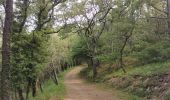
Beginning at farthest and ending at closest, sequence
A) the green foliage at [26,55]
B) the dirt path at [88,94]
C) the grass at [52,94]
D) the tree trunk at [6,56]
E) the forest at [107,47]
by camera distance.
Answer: the green foliage at [26,55] < the dirt path at [88,94] < the forest at [107,47] < the grass at [52,94] < the tree trunk at [6,56]

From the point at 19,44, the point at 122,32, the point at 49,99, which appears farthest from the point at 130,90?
the point at 122,32

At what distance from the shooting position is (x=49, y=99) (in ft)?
60.1

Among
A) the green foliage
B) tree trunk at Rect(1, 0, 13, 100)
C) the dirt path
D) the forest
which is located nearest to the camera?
tree trunk at Rect(1, 0, 13, 100)

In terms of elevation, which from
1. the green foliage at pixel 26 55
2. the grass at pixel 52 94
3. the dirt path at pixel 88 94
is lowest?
the dirt path at pixel 88 94

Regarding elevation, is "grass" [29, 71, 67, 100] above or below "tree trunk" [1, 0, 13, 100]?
below

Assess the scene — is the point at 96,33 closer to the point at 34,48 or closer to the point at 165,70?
the point at 34,48

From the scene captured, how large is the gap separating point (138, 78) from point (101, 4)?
17828mm

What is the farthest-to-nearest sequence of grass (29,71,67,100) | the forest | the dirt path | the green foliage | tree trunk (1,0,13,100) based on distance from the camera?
the green foliage → the dirt path → the forest → grass (29,71,67,100) → tree trunk (1,0,13,100)

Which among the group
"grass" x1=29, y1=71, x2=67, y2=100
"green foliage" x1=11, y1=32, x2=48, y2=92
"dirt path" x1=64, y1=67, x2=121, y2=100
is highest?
"green foliage" x1=11, y1=32, x2=48, y2=92

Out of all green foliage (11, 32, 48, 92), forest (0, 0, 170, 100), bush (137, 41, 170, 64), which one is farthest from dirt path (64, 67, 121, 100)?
bush (137, 41, 170, 64)

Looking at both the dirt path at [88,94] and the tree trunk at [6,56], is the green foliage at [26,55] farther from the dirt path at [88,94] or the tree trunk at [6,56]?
the tree trunk at [6,56]

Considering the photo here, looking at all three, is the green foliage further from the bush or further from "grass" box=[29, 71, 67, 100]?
the bush

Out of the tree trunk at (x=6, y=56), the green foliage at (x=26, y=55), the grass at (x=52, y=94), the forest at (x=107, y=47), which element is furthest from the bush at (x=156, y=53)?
the tree trunk at (x=6, y=56)

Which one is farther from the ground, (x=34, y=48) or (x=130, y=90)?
(x=34, y=48)
